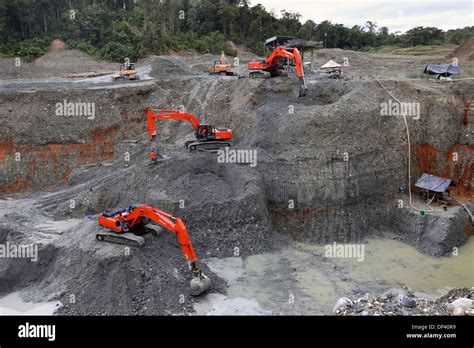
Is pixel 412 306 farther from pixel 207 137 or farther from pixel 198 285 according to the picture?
pixel 207 137

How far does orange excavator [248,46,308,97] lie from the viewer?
21889 millimetres

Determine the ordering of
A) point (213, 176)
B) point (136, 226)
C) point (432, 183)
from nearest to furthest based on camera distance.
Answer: point (136, 226), point (213, 176), point (432, 183)

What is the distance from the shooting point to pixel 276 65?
78.3 ft

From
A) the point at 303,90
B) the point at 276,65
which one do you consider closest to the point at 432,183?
the point at 303,90

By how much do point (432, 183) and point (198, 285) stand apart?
12297 mm

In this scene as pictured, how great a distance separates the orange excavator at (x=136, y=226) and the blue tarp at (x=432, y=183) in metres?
11.4

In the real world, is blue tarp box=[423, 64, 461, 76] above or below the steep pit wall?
above

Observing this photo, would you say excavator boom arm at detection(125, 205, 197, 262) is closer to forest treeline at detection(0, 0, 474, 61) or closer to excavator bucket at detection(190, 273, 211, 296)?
excavator bucket at detection(190, 273, 211, 296)

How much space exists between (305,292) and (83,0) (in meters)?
46.0

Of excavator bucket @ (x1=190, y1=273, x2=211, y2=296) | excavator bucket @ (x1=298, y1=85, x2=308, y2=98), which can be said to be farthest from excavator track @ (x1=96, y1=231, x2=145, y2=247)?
excavator bucket @ (x1=298, y1=85, x2=308, y2=98)

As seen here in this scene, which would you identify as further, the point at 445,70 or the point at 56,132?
the point at 445,70

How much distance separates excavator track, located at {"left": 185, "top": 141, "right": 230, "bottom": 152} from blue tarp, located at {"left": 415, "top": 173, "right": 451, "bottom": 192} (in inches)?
364

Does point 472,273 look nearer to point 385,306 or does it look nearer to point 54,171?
point 385,306

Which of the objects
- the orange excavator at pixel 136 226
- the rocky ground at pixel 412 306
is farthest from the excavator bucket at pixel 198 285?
the rocky ground at pixel 412 306
